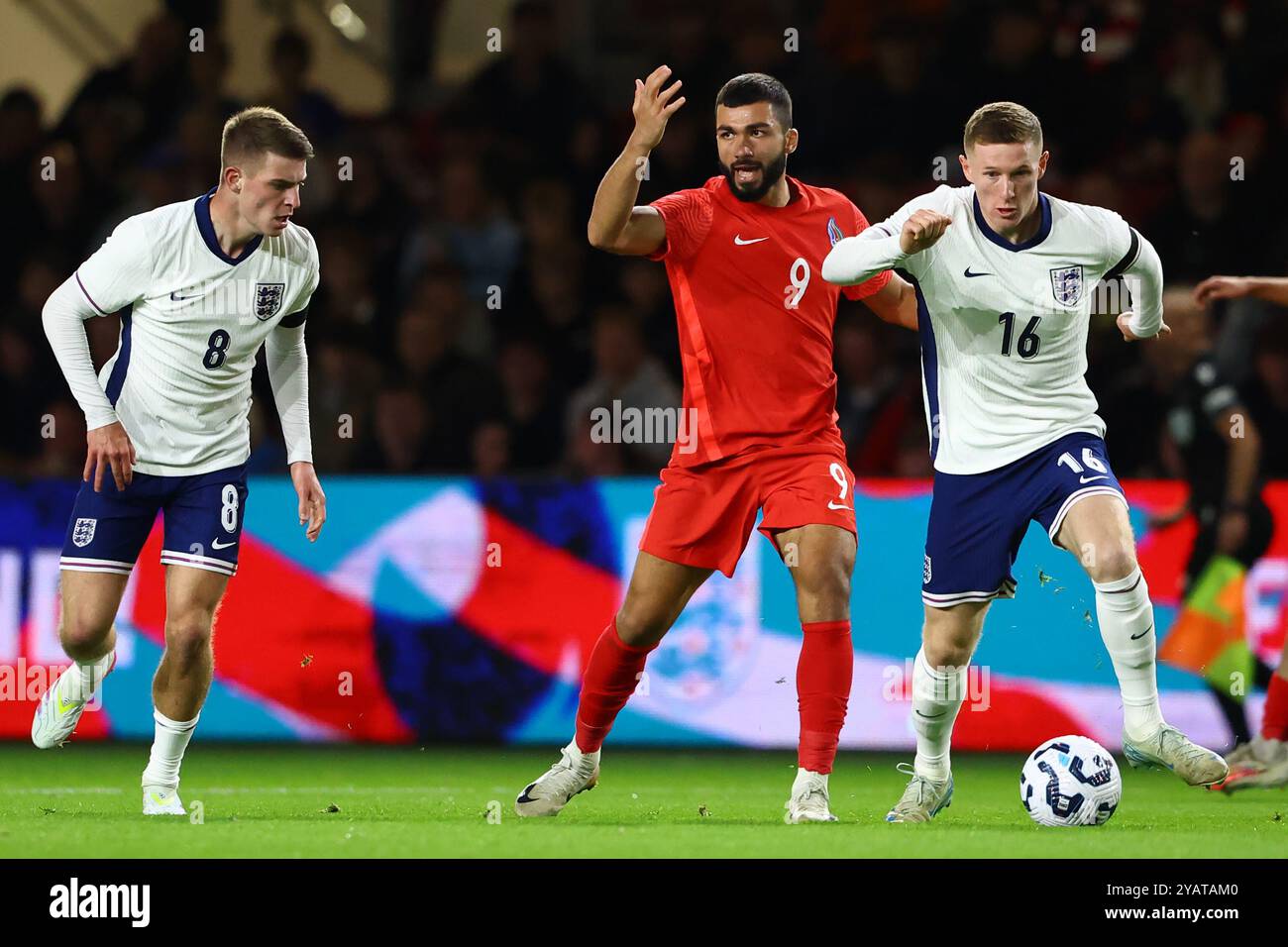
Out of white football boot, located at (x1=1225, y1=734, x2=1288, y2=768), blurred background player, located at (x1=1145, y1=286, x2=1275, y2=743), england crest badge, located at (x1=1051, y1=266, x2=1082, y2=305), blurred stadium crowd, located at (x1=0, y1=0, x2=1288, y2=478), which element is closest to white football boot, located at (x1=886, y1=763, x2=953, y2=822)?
white football boot, located at (x1=1225, y1=734, x2=1288, y2=768)

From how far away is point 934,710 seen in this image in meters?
6.22

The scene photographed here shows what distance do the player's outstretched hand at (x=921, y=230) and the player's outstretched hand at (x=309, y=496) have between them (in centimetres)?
211

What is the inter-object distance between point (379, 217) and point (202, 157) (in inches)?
44.5

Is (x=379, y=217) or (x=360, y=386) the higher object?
(x=379, y=217)

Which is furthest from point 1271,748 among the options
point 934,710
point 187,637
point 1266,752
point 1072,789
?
point 187,637

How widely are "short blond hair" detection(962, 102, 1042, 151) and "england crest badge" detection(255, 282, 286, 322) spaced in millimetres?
2317

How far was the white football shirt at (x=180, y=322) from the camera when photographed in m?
6.32

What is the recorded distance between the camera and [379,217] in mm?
11281

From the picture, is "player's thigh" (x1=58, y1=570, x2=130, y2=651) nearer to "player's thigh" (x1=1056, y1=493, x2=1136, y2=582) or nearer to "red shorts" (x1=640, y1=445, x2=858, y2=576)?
"red shorts" (x1=640, y1=445, x2=858, y2=576)

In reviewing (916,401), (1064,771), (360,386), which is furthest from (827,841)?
(360,386)

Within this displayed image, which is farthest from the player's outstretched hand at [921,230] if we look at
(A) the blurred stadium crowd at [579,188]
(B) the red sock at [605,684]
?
(A) the blurred stadium crowd at [579,188]

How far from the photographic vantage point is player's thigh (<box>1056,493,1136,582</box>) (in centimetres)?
577

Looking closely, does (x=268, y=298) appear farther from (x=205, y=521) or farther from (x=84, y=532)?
(x=84, y=532)
